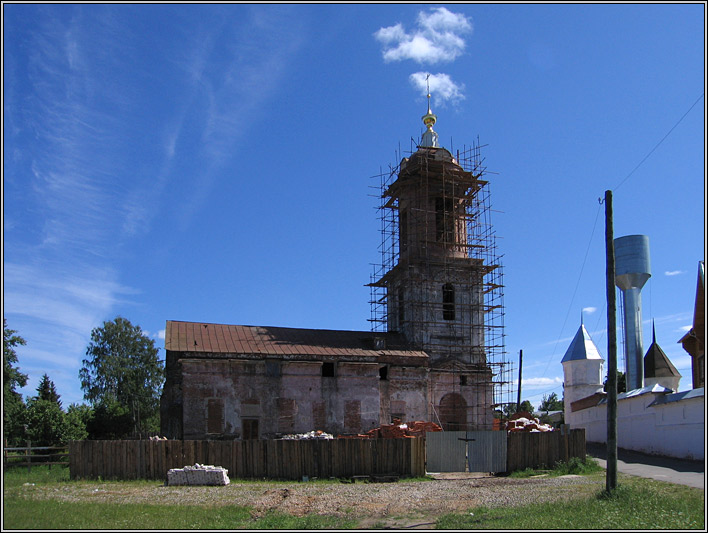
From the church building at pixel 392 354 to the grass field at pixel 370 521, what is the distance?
13340mm

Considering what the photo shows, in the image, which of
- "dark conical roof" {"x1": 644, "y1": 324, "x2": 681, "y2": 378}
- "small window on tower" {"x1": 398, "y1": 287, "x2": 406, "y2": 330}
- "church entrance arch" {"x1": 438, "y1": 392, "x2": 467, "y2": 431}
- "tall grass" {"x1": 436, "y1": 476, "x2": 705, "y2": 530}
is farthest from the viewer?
"dark conical roof" {"x1": 644, "y1": 324, "x2": 681, "y2": 378}

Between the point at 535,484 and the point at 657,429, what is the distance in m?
11.8

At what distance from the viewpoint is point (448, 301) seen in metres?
36.9

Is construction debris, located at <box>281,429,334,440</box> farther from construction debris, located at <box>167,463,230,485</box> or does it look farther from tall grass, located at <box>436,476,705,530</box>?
tall grass, located at <box>436,476,705,530</box>

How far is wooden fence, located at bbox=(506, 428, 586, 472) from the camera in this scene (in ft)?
82.8

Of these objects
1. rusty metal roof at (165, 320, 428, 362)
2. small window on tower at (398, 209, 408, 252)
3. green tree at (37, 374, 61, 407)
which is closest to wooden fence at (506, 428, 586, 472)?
rusty metal roof at (165, 320, 428, 362)

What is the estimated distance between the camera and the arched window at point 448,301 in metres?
36.6

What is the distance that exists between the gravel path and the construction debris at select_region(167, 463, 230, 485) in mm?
378

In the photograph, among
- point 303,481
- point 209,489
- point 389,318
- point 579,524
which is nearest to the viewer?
point 579,524

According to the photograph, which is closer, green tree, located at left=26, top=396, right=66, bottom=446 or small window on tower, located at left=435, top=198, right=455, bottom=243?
green tree, located at left=26, top=396, right=66, bottom=446

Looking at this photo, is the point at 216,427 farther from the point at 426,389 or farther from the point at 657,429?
the point at 657,429

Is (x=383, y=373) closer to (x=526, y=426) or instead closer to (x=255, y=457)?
(x=526, y=426)

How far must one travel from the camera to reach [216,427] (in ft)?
96.8

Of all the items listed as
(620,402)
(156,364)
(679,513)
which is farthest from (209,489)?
(156,364)
